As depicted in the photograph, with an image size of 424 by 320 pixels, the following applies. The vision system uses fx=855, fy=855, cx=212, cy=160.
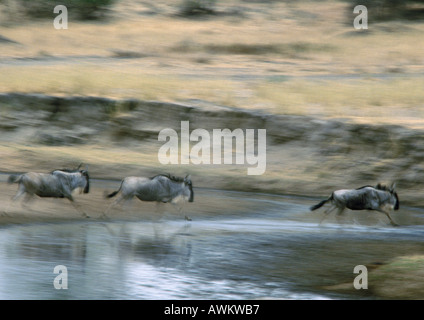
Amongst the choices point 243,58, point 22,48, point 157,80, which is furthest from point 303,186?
point 22,48

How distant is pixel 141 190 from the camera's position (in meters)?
18.3

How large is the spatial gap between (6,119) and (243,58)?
1485 centimetres

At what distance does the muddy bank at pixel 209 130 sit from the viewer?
25719mm

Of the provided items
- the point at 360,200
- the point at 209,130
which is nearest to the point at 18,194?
the point at 360,200

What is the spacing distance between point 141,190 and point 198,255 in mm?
4378

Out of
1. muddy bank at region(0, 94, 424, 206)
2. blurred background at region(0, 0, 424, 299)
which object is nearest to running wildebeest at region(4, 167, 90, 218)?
blurred background at region(0, 0, 424, 299)

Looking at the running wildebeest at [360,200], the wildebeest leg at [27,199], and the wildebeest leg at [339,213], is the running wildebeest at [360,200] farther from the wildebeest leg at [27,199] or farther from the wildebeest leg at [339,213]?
the wildebeest leg at [27,199]

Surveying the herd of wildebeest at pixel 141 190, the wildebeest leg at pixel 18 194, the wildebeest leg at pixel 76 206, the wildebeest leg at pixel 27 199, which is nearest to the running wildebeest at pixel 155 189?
the herd of wildebeest at pixel 141 190

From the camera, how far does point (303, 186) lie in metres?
25.5

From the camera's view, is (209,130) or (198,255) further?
(209,130)

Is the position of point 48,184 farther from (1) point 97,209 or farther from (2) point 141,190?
(2) point 141,190

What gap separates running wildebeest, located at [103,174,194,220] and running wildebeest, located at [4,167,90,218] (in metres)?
0.81

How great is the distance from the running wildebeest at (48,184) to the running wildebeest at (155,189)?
31.9 inches

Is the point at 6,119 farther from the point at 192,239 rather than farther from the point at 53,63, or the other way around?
the point at 192,239
